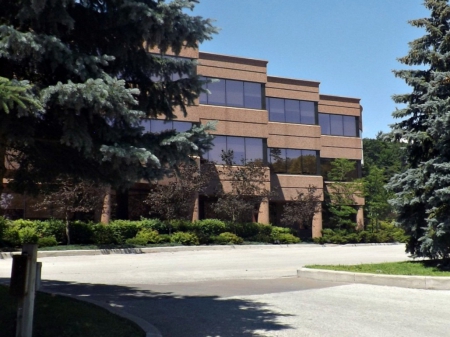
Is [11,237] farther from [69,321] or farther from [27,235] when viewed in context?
[69,321]

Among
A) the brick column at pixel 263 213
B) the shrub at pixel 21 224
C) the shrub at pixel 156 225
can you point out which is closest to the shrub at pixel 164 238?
the shrub at pixel 156 225

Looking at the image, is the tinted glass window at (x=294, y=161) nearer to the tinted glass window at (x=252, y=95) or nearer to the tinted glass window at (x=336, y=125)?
the tinted glass window at (x=252, y=95)

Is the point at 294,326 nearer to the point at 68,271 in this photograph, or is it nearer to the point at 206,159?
the point at 68,271

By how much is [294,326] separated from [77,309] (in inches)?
131

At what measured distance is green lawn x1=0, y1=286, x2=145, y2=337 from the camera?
7.48 meters

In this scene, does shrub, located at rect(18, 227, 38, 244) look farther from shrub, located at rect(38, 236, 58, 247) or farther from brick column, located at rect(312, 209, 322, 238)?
brick column, located at rect(312, 209, 322, 238)

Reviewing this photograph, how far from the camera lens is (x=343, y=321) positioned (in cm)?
909

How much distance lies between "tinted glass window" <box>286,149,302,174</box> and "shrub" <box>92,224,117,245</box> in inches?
606

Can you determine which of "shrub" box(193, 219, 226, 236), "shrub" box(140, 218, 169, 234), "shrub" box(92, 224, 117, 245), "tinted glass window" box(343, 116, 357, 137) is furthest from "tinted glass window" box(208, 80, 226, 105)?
"tinted glass window" box(343, 116, 357, 137)

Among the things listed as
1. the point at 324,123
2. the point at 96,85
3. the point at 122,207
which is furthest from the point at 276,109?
the point at 96,85

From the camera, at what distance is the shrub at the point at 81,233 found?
26.5m

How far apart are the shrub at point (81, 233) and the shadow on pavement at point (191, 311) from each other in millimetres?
13831

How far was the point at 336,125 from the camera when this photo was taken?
43.6m

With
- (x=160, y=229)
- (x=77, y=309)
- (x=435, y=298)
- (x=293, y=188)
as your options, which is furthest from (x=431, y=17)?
(x=293, y=188)
